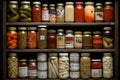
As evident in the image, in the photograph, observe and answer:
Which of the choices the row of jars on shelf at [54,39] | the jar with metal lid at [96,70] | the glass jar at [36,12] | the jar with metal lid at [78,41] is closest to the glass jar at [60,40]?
the row of jars on shelf at [54,39]

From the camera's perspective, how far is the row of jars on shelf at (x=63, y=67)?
2.16 metres

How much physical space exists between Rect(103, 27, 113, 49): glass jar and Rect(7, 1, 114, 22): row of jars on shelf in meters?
0.09

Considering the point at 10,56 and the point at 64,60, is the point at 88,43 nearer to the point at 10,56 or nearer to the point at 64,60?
the point at 64,60

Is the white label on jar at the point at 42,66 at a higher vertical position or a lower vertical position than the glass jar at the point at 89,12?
lower

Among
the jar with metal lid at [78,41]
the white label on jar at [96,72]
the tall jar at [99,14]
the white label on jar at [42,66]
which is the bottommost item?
the white label on jar at [96,72]

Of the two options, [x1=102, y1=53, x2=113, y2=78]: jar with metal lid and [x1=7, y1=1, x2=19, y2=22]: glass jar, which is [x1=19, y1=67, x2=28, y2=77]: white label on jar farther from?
[x1=102, y1=53, x2=113, y2=78]: jar with metal lid

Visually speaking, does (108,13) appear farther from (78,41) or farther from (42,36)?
(42,36)

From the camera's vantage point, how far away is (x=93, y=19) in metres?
2.19

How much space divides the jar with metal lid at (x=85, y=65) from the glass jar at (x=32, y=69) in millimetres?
396

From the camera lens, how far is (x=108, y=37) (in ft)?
7.17

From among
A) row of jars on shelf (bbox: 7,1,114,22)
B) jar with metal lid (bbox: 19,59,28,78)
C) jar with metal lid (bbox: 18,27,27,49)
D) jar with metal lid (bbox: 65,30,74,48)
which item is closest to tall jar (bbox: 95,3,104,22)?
row of jars on shelf (bbox: 7,1,114,22)

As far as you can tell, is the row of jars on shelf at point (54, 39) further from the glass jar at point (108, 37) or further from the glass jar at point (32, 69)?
the glass jar at point (32, 69)
